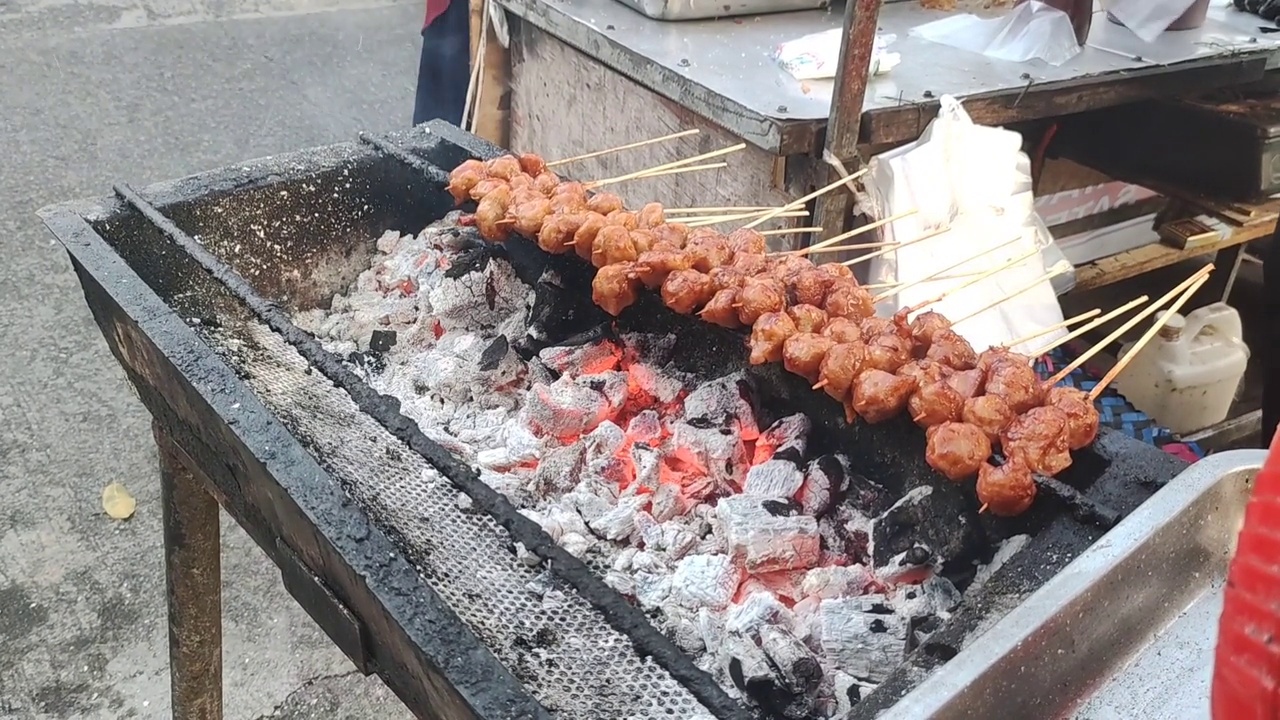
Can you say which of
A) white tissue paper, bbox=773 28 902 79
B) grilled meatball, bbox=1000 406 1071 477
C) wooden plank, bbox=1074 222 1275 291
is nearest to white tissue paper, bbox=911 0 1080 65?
white tissue paper, bbox=773 28 902 79

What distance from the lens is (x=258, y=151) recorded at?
25.8 feet

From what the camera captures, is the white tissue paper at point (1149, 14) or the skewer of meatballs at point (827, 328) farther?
the white tissue paper at point (1149, 14)

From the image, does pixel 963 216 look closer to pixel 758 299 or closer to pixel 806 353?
pixel 758 299

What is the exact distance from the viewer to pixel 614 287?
2.59 meters

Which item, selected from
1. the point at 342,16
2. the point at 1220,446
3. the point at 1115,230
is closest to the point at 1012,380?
the point at 1220,446

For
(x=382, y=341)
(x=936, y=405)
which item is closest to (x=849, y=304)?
(x=936, y=405)

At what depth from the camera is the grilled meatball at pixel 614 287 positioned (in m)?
2.59

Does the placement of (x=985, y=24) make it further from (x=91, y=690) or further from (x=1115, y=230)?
(x=91, y=690)

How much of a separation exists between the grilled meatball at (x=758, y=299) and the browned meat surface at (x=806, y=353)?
0.15 meters

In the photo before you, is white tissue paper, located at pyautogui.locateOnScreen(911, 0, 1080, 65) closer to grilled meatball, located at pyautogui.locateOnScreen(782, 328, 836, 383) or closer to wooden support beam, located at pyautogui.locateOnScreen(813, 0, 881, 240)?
wooden support beam, located at pyautogui.locateOnScreen(813, 0, 881, 240)

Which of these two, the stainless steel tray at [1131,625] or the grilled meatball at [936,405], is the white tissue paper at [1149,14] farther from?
the stainless steel tray at [1131,625]

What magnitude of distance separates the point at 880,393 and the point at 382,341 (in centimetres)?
174

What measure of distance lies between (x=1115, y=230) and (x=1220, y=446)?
1.29 m

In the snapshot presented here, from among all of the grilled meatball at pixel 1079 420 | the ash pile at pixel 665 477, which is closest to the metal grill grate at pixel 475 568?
the ash pile at pixel 665 477
